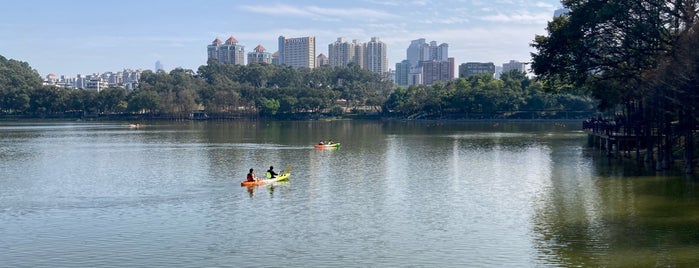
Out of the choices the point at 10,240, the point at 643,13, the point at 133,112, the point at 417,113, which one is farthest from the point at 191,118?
the point at 10,240

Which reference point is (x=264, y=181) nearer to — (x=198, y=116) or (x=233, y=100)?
(x=233, y=100)

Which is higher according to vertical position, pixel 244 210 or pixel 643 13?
pixel 643 13

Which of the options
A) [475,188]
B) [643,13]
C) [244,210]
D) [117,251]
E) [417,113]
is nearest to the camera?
[117,251]

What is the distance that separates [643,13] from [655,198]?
1756cm

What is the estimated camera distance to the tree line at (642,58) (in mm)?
39844

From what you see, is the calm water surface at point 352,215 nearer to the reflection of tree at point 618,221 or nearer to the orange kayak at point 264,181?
the reflection of tree at point 618,221

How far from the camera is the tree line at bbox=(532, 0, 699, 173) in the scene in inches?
A: 1569

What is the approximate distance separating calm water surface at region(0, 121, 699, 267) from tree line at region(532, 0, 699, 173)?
362cm

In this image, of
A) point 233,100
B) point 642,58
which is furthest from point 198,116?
point 642,58

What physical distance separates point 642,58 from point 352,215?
28181 millimetres

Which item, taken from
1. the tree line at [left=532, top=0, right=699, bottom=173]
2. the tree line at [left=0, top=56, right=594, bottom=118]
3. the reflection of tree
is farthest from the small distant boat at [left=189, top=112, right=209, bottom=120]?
the reflection of tree

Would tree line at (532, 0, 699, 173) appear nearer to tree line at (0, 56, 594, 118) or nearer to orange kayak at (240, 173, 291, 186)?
orange kayak at (240, 173, 291, 186)

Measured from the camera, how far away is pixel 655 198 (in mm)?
34125

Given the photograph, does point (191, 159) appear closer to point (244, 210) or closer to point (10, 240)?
point (244, 210)
